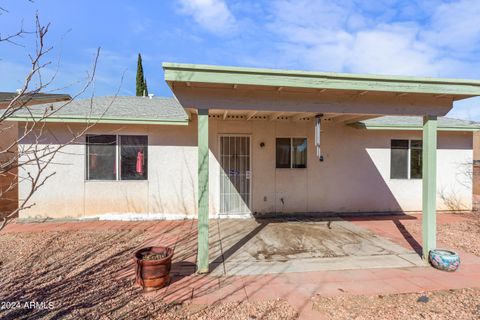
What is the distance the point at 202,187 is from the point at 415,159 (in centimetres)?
771

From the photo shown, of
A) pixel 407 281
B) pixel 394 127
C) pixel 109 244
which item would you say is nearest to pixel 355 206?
pixel 394 127

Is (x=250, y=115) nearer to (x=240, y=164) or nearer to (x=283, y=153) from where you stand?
(x=240, y=164)

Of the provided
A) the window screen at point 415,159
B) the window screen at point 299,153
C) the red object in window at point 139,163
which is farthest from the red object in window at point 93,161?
the window screen at point 415,159

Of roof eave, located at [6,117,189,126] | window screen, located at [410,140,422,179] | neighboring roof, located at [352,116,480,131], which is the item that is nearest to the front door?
roof eave, located at [6,117,189,126]

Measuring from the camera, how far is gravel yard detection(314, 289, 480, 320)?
318cm

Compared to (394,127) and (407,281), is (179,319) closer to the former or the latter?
(407,281)

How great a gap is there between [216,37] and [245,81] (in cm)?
786

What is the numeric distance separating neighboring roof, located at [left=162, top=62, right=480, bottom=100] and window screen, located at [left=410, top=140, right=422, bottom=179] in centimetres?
433

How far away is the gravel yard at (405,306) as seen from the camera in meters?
3.18

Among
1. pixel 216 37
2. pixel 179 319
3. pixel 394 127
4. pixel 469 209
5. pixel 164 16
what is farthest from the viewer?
pixel 216 37

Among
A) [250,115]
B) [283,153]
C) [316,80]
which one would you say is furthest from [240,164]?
[316,80]

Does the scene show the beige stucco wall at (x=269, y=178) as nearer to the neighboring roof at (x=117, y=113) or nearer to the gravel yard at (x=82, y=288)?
the neighboring roof at (x=117, y=113)

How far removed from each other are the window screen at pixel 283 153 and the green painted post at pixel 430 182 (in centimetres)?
389

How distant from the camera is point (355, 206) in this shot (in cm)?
857
